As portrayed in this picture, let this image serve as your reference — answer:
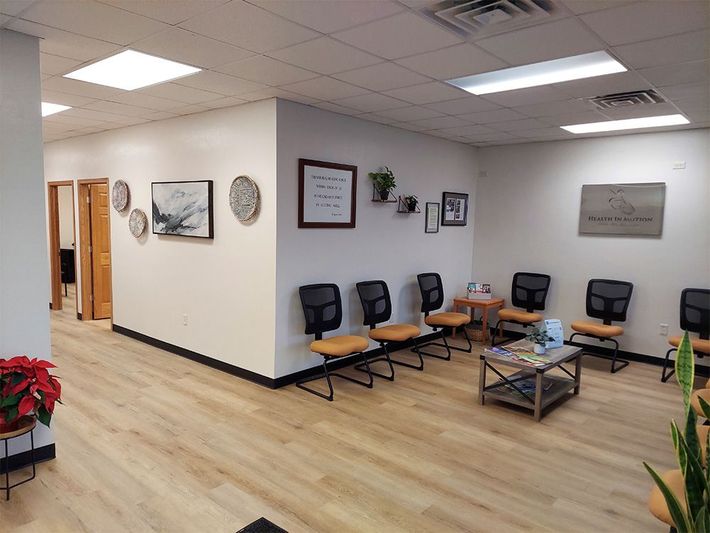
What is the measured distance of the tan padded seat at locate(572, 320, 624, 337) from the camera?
5092 millimetres

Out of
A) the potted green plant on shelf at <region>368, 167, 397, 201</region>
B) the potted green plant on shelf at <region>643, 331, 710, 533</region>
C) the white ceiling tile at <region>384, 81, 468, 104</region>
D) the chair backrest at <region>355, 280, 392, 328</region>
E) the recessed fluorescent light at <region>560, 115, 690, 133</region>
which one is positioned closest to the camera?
the potted green plant on shelf at <region>643, 331, 710, 533</region>

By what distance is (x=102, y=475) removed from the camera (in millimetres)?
2840

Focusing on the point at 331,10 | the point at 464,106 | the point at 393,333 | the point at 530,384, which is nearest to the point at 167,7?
the point at 331,10

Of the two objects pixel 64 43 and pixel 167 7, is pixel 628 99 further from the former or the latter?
pixel 64 43

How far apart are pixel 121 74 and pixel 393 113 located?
2359mm

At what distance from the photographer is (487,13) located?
2344 millimetres

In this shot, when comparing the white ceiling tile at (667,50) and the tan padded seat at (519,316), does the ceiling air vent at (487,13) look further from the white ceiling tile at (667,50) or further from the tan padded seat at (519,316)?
the tan padded seat at (519,316)

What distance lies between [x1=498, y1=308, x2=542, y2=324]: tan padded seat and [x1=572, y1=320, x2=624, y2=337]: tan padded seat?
1.77 ft

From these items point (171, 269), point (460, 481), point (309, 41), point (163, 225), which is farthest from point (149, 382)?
point (309, 41)

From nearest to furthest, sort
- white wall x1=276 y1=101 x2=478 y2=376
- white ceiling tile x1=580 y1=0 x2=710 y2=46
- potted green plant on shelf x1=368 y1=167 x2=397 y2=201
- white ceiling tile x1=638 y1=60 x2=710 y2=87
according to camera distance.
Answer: white ceiling tile x1=580 y1=0 x2=710 y2=46, white ceiling tile x1=638 y1=60 x2=710 y2=87, white wall x1=276 y1=101 x2=478 y2=376, potted green plant on shelf x1=368 y1=167 x2=397 y2=201

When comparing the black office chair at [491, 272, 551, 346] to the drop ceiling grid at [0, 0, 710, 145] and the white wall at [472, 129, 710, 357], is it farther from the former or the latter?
the drop ceiling grid at [0, 0, 710, 145]

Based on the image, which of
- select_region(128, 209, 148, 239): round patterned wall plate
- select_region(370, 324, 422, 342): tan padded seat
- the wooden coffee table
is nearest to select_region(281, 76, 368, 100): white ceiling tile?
select_region(370, 324, 422, 342): tan padded seat

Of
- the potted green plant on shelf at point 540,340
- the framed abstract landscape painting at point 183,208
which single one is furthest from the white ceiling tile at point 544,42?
the framed abstract landscape painting at point 183,208

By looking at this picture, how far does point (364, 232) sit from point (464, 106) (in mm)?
1623
